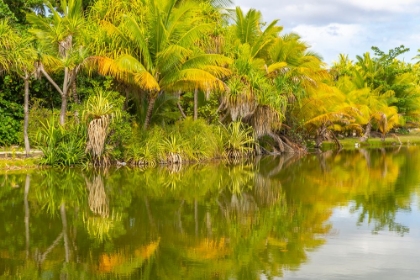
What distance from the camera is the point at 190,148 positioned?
2250 cm

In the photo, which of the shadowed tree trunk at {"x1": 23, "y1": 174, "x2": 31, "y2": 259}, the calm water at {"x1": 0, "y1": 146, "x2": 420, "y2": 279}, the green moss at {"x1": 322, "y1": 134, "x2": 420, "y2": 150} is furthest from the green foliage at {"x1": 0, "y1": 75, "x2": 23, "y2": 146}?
the green moss at {"x1": 322, "y1": 134, "x2": 420, "y2": 150}

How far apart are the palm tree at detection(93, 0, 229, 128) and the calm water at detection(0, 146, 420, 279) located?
16.5 ft

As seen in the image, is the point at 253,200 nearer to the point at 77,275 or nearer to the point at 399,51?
the point at 77,275

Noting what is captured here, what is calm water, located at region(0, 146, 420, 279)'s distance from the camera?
683 cm

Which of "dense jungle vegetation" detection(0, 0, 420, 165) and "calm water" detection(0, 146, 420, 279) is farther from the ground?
"dense jungle vegetation" detection(0, 0, 420, 165)

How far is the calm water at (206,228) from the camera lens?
6.83 m

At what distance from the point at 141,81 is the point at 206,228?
11778 mm

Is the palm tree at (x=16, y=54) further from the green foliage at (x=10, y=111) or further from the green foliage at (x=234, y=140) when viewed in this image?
the green foliage at (x=234, y=140)

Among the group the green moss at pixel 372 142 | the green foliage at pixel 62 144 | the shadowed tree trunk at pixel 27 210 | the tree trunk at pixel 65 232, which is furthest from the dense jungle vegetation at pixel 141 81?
the green moss at pixel 372 142

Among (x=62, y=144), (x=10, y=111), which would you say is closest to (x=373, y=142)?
(x=10, y=111)

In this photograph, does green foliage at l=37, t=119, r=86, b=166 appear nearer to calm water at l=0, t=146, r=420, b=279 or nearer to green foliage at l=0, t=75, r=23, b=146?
green foliage at l=0, t=75, r=23, b=146

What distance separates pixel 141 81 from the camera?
796 inches

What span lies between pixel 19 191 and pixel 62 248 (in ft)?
20.1

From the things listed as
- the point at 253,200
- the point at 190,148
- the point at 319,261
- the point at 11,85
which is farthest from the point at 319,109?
the point at 319,261
